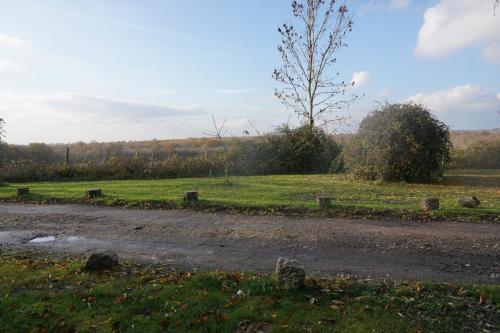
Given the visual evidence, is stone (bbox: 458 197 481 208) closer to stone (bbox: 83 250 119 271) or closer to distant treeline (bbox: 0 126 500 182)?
stone (bbox: 83 250 119 271)

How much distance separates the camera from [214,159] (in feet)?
80.8

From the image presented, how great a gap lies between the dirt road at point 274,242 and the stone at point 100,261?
0.74 metres

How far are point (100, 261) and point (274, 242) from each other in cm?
314

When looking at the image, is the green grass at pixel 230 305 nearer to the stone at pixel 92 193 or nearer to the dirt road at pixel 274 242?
the dirt road at pixel 274 242

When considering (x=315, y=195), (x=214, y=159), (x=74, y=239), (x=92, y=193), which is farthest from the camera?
(x=214, y=159)

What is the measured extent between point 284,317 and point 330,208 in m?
6.28

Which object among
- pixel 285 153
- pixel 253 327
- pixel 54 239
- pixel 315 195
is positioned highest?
pixel 285 153

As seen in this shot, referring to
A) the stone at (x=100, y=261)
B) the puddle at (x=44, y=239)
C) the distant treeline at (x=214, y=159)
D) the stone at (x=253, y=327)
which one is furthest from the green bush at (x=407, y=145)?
the stone at (x=253, y=327)

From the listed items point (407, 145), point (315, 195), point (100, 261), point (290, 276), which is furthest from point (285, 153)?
point (290, 276)

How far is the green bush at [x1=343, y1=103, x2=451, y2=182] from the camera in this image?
16.9 m

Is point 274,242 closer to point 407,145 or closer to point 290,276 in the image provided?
point 290,276

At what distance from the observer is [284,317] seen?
4.78m

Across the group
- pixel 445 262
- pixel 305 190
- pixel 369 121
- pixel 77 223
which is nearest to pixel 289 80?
pixel 369 121

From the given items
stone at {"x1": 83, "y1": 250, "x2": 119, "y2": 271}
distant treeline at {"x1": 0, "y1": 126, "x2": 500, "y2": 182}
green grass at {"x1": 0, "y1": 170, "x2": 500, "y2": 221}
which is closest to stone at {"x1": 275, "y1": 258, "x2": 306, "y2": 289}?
stone at {"x1": 83, "y1": 250, "x2": 119, "y2": 271}
